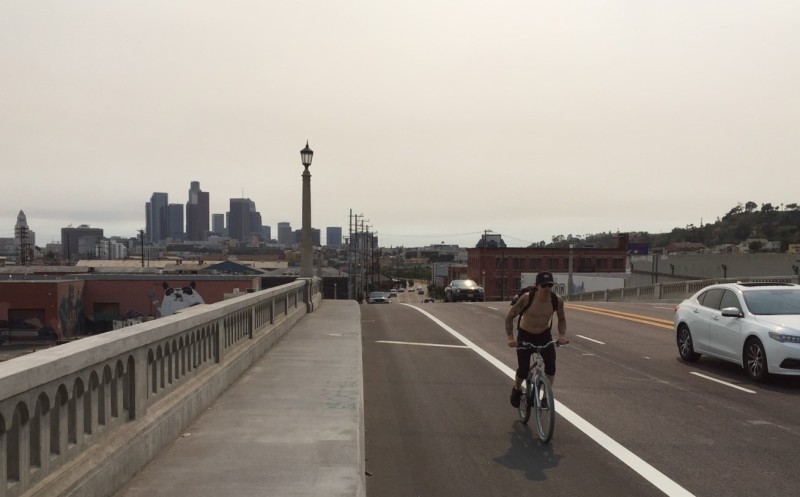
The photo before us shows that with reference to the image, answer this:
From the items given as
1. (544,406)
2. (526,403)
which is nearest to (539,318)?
(544,406)

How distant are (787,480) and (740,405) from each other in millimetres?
3420

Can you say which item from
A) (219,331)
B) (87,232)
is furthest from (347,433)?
(87,232)

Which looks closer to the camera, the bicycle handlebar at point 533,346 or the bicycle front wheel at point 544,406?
the bicycle front wheel at point 544,406

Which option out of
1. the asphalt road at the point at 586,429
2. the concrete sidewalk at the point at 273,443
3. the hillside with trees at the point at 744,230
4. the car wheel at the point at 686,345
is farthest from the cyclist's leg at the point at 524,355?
the hillside with trees at the point at 744,230

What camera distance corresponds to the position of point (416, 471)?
21.5ft

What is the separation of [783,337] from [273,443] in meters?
8.44

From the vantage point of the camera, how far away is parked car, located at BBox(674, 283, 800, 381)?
420 inches

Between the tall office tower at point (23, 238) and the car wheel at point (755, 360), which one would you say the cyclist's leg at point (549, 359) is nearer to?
the car wheel at point (755, 360)

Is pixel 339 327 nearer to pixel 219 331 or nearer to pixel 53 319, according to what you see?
pixel 219 331

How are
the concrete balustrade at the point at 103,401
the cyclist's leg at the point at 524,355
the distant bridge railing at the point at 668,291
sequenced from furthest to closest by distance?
the distant bridge railing at the point at 668,291 → the cyclist's leg at the point at 524,355 → the concrete balustrade at the point at 103,401

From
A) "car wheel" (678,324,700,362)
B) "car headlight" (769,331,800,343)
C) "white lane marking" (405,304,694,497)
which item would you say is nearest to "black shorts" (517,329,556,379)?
"white lane marking" (405,304,694,497)

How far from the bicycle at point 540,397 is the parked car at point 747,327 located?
16.7 ft

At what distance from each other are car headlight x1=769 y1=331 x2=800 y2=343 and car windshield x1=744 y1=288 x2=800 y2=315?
86 centimetres

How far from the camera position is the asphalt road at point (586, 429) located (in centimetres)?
623
